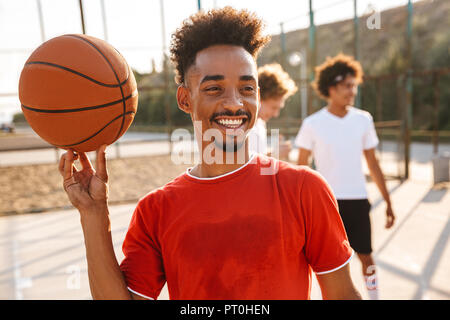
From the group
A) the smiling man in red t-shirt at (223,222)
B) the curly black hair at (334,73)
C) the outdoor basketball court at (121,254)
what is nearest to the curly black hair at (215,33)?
the smiling man in red t-shirt at (223,222)

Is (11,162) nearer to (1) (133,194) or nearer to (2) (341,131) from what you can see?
(1) (133,194)

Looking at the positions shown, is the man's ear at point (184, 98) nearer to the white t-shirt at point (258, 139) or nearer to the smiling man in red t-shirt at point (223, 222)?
the smiling man in red t-shirt at point (223, 222)

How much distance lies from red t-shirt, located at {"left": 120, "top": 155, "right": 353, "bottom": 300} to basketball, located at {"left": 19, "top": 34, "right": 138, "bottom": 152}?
0.40m

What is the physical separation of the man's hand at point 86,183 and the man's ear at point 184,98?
321 mm

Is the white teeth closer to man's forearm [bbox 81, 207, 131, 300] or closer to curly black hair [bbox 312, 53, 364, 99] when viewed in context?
man's forearm [bbox 81, 207, 131, 300]

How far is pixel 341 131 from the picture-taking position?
2.92m

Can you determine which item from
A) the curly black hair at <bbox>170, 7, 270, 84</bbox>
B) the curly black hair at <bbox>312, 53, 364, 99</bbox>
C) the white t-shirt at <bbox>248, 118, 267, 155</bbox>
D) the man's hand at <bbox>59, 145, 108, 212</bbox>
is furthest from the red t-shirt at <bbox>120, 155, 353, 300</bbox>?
the curly black hair at <bbox>312, 53, 364, 99</bbox>

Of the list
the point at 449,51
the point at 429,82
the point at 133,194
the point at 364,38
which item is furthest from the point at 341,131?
the point at 364,38

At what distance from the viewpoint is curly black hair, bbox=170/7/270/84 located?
1307mm

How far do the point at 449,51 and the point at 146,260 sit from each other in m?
23.4

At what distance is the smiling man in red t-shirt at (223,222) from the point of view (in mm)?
1151

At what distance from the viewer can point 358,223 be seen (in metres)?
2.74
